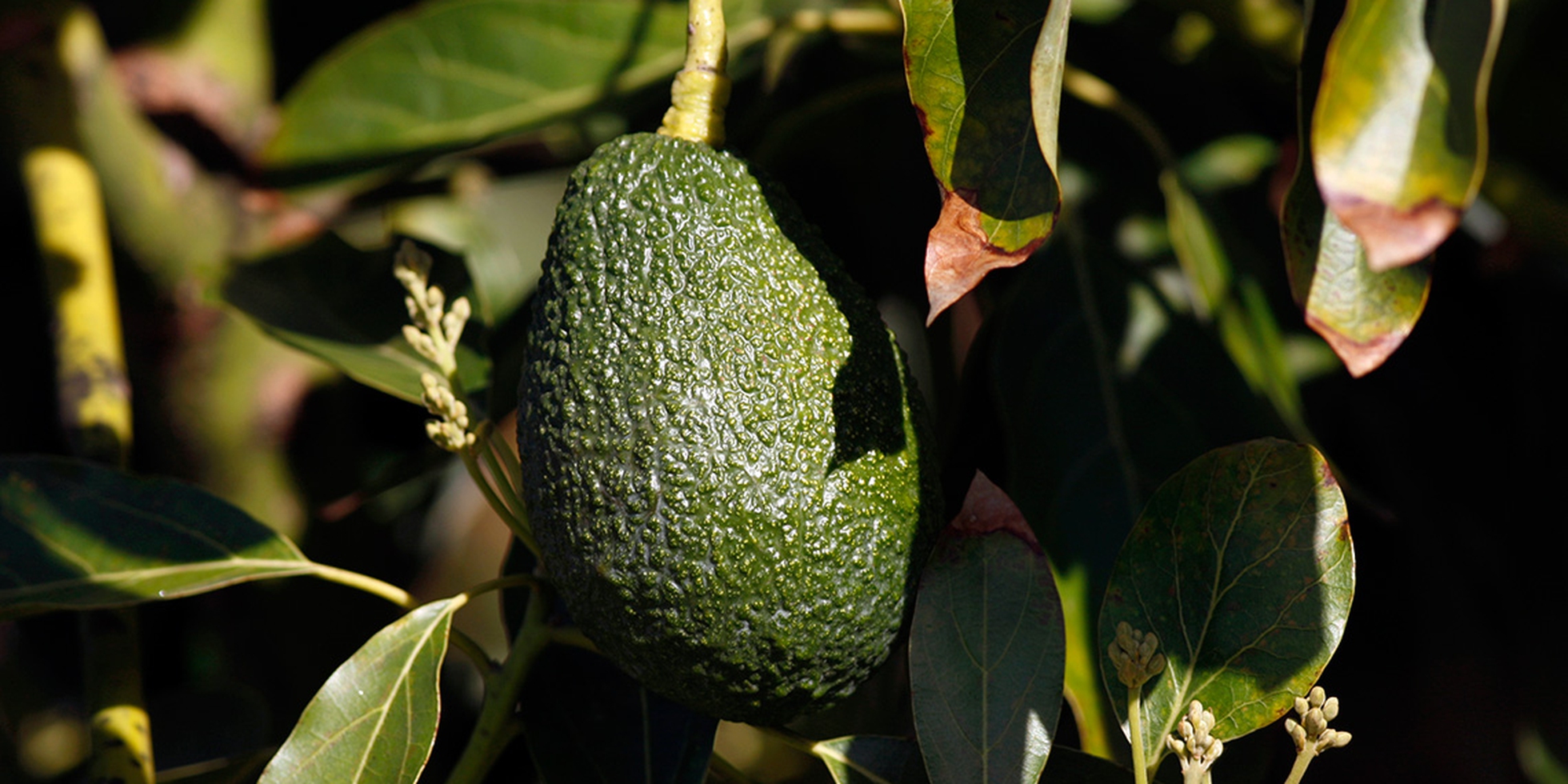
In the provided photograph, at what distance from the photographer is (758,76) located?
1312 mm

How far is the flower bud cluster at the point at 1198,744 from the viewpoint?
26.2 inches

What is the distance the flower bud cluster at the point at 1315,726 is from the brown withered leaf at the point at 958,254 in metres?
0.30

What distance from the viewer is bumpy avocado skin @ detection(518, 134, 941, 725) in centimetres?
69

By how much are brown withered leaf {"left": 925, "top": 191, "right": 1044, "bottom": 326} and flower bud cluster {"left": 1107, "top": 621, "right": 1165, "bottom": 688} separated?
223 millimetres

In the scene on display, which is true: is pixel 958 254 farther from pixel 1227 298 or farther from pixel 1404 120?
pixel 1227 298

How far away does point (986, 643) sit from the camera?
734 mm

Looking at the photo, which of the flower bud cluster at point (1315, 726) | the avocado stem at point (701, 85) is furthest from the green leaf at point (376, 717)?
the flower bud cluster at point (1315, 726)

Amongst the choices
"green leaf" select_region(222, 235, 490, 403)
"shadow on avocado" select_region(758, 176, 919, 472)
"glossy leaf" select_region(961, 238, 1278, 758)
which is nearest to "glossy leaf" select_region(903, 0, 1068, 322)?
"shadow on avocado" select_region(758, 176, 919, 472)

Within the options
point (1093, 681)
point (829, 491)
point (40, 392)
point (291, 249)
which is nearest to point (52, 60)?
point (291, 249)

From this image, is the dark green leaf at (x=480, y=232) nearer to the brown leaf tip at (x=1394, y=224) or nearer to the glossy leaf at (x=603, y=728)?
the glossy leaf at (x=603, y=728)

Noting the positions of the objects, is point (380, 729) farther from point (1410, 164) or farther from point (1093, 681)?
point (1410, 164)

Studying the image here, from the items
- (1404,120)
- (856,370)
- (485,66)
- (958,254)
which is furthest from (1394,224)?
(485,66)

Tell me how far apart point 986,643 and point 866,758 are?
0.11 m

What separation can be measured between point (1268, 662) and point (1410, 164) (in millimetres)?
300
